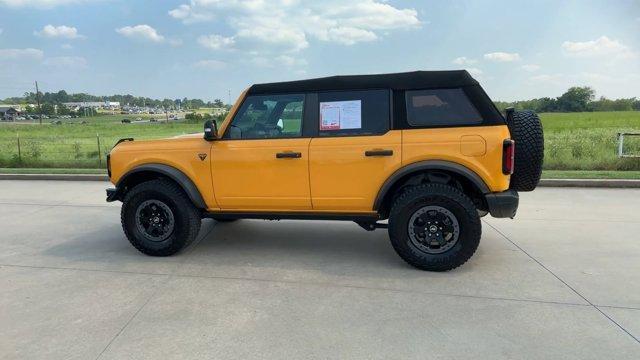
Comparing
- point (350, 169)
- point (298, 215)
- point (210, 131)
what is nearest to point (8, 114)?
point (210, 131)

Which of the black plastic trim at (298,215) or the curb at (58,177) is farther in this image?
the curb at (58,177)

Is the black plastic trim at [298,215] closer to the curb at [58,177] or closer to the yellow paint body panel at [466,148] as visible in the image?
the yellow paint body panel at [466,148]

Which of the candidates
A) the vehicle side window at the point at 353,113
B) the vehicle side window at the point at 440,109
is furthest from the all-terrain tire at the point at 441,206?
the vehicle side window at the point at 353,113

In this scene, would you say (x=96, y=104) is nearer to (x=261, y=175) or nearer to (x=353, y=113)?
(x=261, y=175)

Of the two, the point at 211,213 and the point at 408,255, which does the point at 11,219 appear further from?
the point at 408,255

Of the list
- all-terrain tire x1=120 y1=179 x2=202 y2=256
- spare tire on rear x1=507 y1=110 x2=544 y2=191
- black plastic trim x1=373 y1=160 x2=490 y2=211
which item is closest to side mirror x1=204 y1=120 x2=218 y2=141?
all-terrain tire x1=120 y1=179 x2=202 y2=256

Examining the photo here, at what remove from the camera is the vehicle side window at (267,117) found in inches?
180

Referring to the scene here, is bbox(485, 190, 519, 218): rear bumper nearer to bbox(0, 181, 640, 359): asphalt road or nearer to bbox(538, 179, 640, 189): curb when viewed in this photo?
bbox(0, 181, 640, 359): asphalt road

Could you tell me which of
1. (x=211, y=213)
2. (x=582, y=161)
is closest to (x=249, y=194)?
(x=211, y=213)

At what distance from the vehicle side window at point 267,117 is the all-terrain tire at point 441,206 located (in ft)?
4.40

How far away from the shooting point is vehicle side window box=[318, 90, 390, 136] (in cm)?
434

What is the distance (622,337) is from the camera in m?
3.01

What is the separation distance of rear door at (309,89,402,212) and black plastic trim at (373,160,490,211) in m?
0.06

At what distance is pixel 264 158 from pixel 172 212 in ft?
3.91
